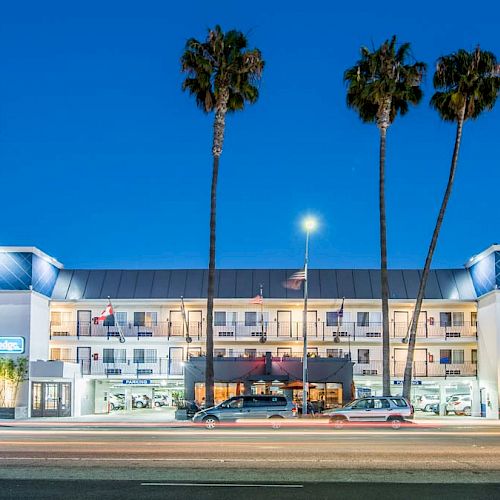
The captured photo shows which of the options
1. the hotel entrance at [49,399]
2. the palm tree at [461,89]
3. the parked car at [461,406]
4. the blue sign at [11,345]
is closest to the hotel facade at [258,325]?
the parked car at [461,406]

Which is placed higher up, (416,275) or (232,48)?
(232,48)

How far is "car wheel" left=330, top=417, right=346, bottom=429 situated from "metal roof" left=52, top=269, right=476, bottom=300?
2076 cm

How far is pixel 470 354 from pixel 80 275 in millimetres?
26717

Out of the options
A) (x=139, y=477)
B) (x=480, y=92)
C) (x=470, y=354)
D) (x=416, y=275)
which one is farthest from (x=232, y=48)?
(x=139, y=477)

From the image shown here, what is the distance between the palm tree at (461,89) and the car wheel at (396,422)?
7988 mm

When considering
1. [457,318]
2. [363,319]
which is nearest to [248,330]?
[363,319]

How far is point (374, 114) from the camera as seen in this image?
149 feet

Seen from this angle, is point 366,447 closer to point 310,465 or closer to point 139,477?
point 310,465

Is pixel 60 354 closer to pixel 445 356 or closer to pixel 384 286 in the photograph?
pixel 384 286

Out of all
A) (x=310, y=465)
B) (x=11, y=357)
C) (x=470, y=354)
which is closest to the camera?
(x=310, y=465)

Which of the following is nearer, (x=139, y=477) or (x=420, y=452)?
(x=139, y=477)

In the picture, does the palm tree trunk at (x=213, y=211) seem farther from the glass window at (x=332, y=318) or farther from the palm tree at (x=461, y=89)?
the glass window at (x=332, y=318)

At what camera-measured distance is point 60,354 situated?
55.4 m

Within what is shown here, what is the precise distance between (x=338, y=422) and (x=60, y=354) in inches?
1066
